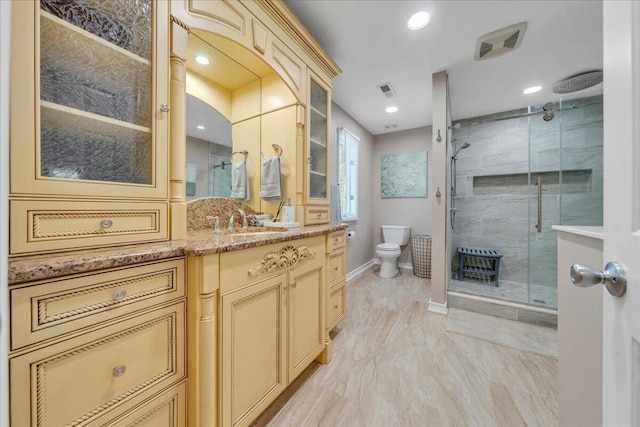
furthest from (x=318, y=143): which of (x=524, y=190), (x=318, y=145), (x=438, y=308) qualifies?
(x=524, y=190)

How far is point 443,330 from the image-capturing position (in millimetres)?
1949

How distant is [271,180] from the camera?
1.69m

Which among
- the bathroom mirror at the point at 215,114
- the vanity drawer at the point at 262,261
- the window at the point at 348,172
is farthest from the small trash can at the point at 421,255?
the bathroom mirror at the point at 215,114

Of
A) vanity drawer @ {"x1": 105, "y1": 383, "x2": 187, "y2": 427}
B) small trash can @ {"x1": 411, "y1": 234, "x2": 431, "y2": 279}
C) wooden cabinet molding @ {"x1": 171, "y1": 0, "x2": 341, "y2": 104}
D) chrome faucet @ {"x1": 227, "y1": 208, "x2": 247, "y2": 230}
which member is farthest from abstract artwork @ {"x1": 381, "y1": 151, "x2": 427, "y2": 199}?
vanity drawer @ {"x1": 105, "y1": 383, "x2": 187, "y2": 427}

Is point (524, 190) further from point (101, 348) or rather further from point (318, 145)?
point (101, 348)

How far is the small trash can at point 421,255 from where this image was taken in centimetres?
331

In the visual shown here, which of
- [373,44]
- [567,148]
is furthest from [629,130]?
[567,148]

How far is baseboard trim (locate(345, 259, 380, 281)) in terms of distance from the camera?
3.19 meters

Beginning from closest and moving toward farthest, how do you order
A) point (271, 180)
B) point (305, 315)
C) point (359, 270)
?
point (305, 315), point (271, 180), point (359, 270)

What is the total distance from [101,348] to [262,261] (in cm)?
55

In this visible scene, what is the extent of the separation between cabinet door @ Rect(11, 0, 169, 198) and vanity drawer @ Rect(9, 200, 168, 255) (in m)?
0.04

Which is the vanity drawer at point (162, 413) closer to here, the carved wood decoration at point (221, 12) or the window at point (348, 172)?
the carved wood decoration at point (221, 12)

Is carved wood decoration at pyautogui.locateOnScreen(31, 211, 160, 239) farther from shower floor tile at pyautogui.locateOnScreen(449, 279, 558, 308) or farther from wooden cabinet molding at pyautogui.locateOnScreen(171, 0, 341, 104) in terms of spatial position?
shower floor tile at pyautogui.locateOnScreen(449, 279, 558, 308)

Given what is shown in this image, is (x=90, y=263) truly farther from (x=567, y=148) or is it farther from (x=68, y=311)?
(x=567, y=148)
